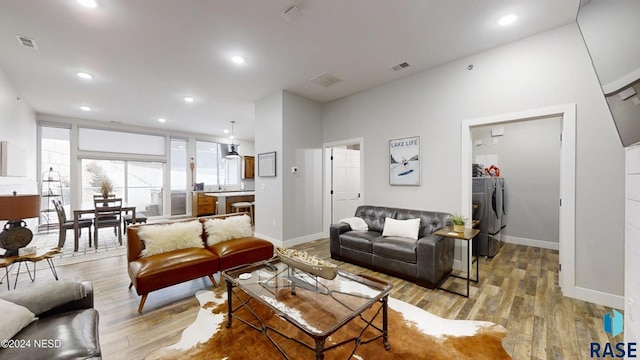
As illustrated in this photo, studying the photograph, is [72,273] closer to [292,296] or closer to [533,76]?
[292,296]

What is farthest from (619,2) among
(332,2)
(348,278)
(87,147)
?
(87,147)

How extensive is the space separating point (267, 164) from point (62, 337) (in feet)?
12.6

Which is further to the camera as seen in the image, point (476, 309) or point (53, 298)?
point (476, 309)

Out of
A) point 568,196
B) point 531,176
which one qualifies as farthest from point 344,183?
point 568,196

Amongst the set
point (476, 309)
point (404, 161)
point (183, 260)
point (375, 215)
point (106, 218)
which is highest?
point (404, 161)

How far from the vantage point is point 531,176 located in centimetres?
458

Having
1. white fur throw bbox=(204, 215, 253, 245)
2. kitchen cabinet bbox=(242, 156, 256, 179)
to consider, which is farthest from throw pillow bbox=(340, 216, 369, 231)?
kitchen cabinet bbox=(242, 156, 256, 179)

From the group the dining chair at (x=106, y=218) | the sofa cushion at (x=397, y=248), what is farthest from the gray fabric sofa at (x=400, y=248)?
the dining chair at (x=106, y=218)

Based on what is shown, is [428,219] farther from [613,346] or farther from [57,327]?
[57,327]

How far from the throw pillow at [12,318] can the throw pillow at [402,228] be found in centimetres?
343

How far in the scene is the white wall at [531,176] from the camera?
4.34m

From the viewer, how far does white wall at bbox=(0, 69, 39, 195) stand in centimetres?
376

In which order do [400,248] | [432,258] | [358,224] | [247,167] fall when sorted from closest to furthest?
[432,258] → [400,248] → [358,224] → [247,167]

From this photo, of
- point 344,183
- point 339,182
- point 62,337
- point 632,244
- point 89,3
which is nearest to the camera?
point 62,337
